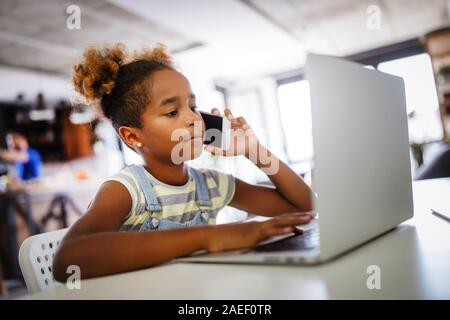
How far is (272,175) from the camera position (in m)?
1.05

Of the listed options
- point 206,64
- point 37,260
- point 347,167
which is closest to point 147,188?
point 37,260

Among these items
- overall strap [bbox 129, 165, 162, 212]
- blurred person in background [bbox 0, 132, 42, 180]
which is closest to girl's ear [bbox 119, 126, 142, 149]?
overall strap [bbox 129, 165, 162, 212]

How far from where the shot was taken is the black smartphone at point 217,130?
1.04 m

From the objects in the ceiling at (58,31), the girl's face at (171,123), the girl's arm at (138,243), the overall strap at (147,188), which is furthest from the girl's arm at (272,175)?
the ceiling at (58,31)

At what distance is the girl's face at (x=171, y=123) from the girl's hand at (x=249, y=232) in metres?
0.41

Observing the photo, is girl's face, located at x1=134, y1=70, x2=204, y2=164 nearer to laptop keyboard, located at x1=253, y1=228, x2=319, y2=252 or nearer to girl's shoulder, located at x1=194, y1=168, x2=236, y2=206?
girl's shoulder, located at x1=194, y1=168, x2=236, y2=206

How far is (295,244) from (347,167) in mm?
137

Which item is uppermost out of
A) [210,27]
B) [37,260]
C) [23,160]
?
[210,27]

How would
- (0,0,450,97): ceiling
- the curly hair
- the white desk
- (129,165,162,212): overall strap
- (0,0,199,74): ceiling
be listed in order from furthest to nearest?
(0,0,450,97): ceiling → (0,0,199,74): ceiling → the curly hair → (129,165,162,212): overall strap → the white desk

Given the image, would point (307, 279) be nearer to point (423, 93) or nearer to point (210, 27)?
point (210, 27)

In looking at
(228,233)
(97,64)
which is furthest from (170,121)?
(228,233)

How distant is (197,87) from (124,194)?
6.12 meters

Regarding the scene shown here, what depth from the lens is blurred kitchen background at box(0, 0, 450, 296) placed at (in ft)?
12.0
